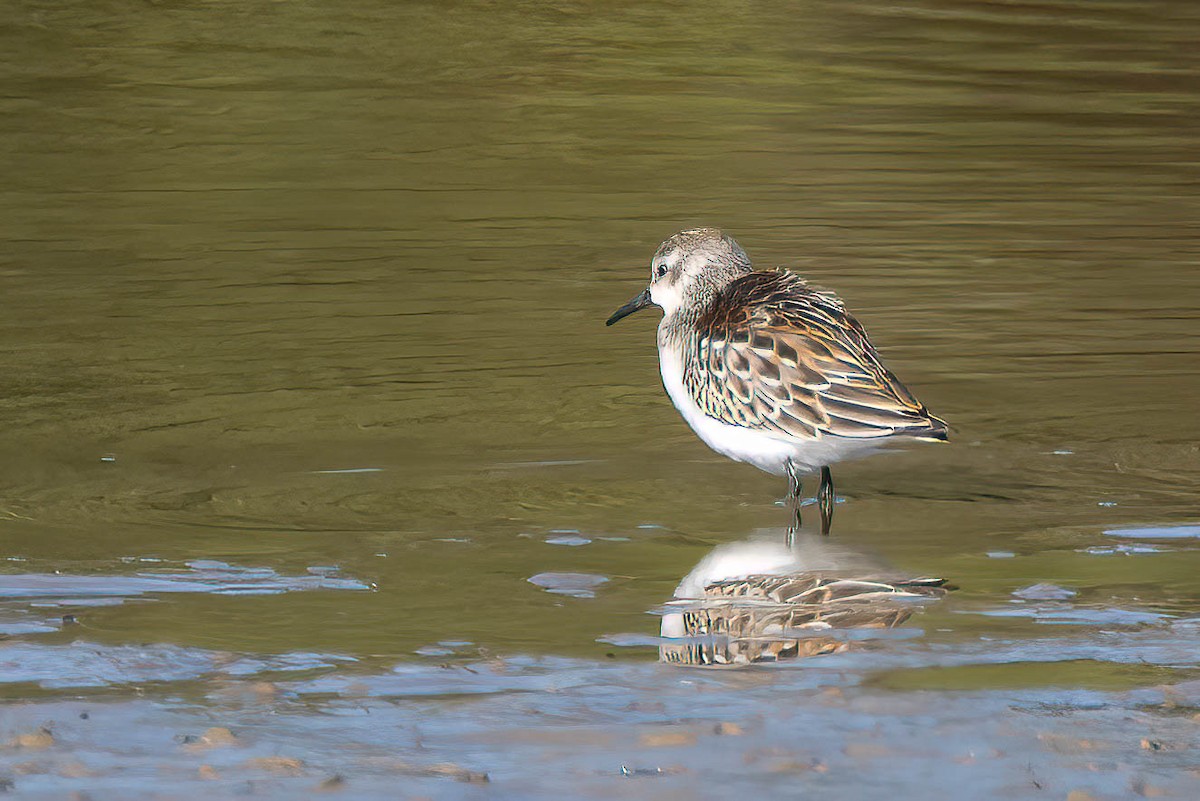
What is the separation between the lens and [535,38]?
27.7m

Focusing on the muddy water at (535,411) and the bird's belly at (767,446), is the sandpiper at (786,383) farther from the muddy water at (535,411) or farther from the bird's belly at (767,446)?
the muddy water at (535,411)

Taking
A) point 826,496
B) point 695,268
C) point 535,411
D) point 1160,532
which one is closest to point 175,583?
point 826,496

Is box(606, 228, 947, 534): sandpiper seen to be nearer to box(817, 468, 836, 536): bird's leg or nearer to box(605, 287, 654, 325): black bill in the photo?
box(817, 468, 836, 536): bird's leg

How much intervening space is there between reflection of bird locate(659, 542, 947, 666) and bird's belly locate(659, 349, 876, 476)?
54cm

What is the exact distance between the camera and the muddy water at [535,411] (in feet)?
20.3

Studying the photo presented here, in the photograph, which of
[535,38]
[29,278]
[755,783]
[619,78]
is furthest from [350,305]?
[535,38]

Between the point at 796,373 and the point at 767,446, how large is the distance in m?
0.35

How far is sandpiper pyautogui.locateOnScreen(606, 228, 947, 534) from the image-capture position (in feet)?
28.1

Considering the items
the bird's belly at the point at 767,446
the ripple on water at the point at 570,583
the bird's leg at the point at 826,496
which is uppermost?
the bird's belly at the point at 767,446

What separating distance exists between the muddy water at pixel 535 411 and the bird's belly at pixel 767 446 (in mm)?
300

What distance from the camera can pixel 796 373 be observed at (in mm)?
8789

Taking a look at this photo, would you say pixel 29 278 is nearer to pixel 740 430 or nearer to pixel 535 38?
pixel 740 430

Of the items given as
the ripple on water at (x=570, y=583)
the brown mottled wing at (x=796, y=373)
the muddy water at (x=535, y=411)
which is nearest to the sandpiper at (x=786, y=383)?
the brown mottled wing at (x=796, y=373)

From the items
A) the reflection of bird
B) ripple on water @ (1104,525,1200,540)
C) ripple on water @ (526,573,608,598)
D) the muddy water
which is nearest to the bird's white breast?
the muddy water
